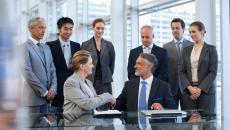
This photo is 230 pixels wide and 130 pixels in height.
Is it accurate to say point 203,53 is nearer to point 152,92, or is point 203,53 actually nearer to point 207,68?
point 207,68

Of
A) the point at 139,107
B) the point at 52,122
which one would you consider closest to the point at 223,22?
the point at 139,107

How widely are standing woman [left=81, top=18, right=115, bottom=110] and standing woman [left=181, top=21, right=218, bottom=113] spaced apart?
92 cm

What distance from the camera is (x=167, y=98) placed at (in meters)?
3.11

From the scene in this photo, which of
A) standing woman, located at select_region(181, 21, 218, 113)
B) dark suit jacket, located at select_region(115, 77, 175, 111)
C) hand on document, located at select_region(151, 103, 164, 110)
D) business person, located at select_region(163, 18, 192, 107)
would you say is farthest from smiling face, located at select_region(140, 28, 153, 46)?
hand on document, located at select_region(151, 103, 164, 110)

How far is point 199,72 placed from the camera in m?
3.65

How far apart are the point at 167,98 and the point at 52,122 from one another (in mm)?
1144

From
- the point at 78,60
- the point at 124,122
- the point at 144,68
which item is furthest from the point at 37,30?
the point at 124,122

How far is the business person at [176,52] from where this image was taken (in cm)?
399

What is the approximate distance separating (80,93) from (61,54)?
117 centimetres

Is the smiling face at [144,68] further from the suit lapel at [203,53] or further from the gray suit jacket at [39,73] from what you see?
the gray suit jacket at [39,73]

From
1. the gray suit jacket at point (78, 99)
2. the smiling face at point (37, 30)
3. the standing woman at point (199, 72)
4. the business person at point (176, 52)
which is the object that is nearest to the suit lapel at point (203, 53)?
the standing woman at point (199, 72)

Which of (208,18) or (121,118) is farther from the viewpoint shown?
(208,18)

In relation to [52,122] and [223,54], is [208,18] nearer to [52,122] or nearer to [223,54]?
[223,54]

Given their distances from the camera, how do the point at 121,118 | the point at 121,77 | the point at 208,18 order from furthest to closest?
1. the point at 121,77
2. the point at 208,18
3. the point at 121,118
